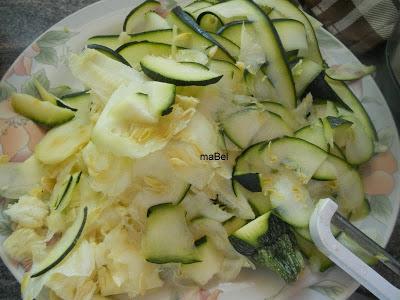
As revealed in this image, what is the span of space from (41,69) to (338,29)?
2.42 feet

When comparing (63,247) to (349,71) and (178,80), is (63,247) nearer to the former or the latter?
(178,80)

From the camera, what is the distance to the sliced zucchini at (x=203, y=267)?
2.62ft

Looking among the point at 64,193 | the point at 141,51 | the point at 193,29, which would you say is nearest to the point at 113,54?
the point at 141,51

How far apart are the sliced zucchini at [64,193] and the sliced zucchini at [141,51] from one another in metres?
0.23

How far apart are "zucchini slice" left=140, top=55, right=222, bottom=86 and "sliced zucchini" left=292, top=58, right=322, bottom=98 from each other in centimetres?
20

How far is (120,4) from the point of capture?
1.07 m

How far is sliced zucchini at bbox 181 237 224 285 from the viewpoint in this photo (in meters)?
0.80

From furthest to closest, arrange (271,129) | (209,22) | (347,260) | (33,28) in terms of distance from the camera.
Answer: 1. (33,28)
2. (209,22)
3. (271,129)
4. (347,260)

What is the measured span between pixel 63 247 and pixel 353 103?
62 centimetres

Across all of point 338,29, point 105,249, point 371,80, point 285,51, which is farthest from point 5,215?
point 338,29

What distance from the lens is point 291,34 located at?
94 centimetres

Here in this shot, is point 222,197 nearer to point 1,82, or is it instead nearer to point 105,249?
point 105,249

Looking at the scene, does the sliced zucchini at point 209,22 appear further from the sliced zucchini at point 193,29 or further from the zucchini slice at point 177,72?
the zucchini slice at point 177,72

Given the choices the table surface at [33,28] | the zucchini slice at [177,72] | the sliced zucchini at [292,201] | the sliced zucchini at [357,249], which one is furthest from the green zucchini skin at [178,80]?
the table surface at [33,28]
